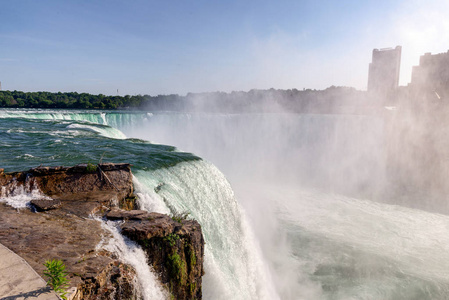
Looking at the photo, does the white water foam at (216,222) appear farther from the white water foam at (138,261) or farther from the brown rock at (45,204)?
the white water foam at (138,261)

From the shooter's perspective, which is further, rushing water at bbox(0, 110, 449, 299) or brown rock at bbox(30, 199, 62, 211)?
rushing water at bbox(0, 110, 449, 299)

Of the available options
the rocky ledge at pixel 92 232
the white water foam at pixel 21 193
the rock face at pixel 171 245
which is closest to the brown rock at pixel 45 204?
the rocky ledge at pixel 92 232

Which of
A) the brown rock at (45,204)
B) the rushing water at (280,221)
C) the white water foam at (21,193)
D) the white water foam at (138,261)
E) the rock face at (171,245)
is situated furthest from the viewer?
the rushing water at (280,221)

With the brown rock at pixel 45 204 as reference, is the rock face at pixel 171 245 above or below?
below

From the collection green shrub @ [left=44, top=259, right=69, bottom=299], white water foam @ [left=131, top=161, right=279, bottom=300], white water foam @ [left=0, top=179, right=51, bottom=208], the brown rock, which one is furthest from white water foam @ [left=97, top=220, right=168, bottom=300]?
white water foam @ [left=0, top=179, right=51, bottom=208]

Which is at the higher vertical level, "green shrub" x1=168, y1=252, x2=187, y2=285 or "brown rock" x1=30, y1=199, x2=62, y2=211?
"brown rock" x1=30, y1=199, x2=62, y2=211

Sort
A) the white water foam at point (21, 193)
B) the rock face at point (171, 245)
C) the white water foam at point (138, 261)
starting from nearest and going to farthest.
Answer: the white water foam at point (138, 261), the rock face at point (171, 245), the white water foam at point (21, 193)

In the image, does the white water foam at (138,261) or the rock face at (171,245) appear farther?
the rock face at (171,245)

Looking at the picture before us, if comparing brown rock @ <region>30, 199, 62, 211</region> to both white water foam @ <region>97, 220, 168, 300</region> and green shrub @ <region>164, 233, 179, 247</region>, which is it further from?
green shrub @ <region>164, 233, 179, 247</region>
